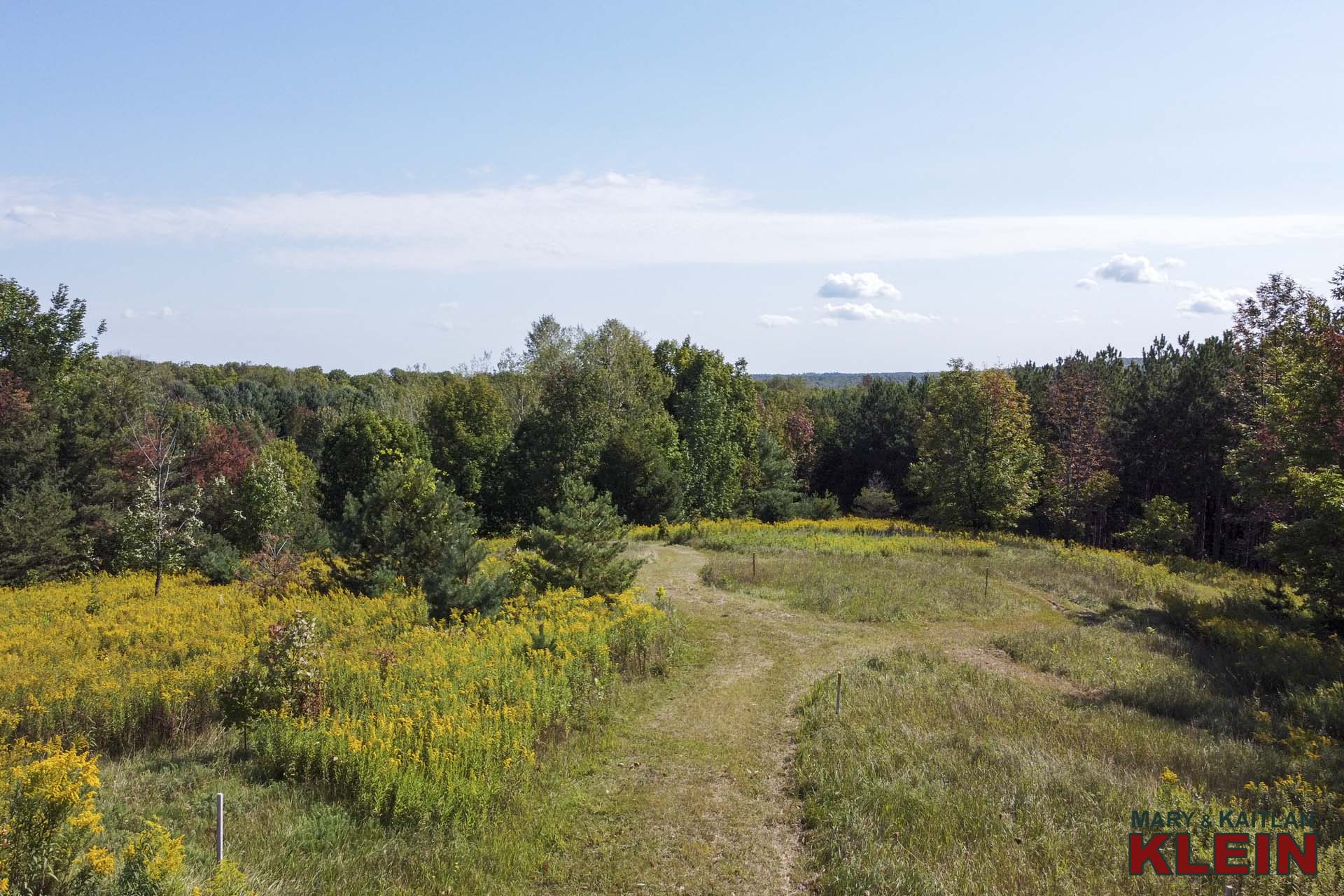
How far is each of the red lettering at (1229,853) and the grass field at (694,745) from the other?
0.20 metres

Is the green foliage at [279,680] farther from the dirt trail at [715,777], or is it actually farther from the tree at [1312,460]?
the tree at [1312,460]

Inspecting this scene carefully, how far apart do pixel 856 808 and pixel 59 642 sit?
13107 mm

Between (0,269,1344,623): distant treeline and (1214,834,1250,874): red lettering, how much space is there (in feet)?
29.9

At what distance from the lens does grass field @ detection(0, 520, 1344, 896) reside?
6594mm

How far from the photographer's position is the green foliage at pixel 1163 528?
27875mm

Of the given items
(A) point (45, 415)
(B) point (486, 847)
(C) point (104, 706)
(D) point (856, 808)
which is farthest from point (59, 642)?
(A) point (45, 415)

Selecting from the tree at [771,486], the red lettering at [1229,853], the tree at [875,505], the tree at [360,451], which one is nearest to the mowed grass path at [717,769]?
the red lettering at [1229,853]

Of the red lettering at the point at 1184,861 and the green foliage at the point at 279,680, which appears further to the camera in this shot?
the green foliage at the point at 279,680

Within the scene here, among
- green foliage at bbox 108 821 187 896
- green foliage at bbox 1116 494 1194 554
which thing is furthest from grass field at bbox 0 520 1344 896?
green foliage at bbox 1116 494 1194 554

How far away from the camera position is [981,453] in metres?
35.0

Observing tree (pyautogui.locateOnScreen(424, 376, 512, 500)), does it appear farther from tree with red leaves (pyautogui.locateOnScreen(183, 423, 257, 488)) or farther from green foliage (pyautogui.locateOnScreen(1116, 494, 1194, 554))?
green foliage (pyautogui.locateOnScreen(1116, 494, 1194, 554))

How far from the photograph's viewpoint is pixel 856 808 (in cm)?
762

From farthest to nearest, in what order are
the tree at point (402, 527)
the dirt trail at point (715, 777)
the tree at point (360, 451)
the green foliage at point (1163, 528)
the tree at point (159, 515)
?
the tree at point (360, 451) < the green foliage at point (1163, 528) < the tree at point (159, 515) < the tree at point (402, 527) < the dirt trail at point (715, 777)

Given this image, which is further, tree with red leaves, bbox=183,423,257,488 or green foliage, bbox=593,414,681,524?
green foliage, bbox=593,414,681,524
